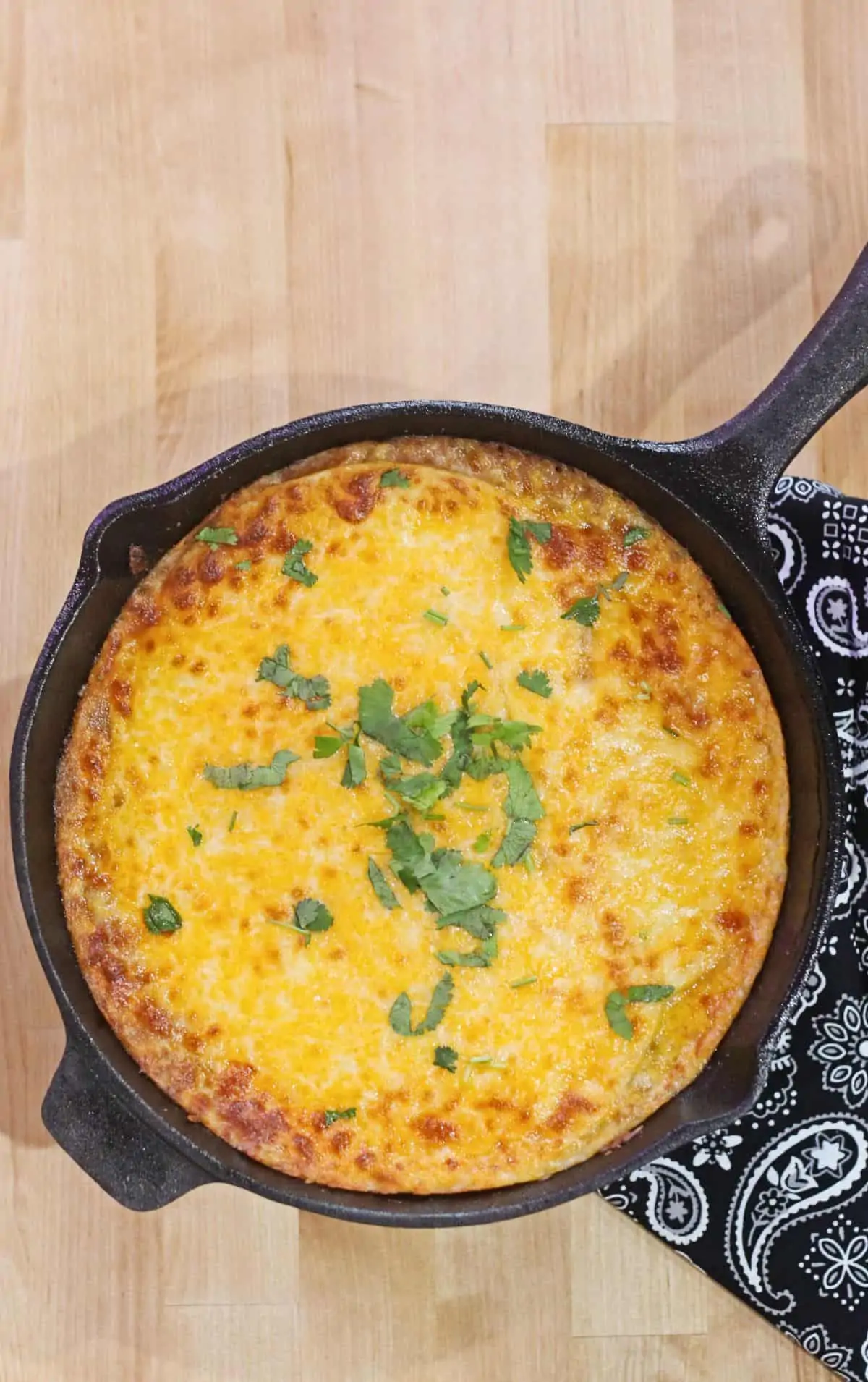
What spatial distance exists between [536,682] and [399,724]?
0.26 meters

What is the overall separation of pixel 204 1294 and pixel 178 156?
2456 mm

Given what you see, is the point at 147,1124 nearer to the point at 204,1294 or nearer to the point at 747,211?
the point at 204,1294

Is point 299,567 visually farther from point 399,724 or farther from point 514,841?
point 514,841

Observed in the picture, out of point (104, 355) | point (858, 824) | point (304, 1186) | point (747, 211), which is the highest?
point (747, 211)

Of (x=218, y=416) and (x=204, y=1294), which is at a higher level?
(x=218, y=416)

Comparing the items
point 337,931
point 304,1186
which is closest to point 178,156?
point 337,931

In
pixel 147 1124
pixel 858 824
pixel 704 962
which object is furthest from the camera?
pixel 858 824

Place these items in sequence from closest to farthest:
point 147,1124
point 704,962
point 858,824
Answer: point 147,1124, point 704,962, point 858,824

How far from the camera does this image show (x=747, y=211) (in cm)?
288

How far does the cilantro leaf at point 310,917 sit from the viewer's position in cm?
241

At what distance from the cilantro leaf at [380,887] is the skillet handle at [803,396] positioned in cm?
95

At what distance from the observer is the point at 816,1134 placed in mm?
2762

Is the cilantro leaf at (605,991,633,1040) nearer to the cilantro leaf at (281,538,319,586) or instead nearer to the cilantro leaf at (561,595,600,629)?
the cilantro leaf at (561,595,600,629)

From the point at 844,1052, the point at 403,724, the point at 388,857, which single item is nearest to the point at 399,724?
the point at 403,724
